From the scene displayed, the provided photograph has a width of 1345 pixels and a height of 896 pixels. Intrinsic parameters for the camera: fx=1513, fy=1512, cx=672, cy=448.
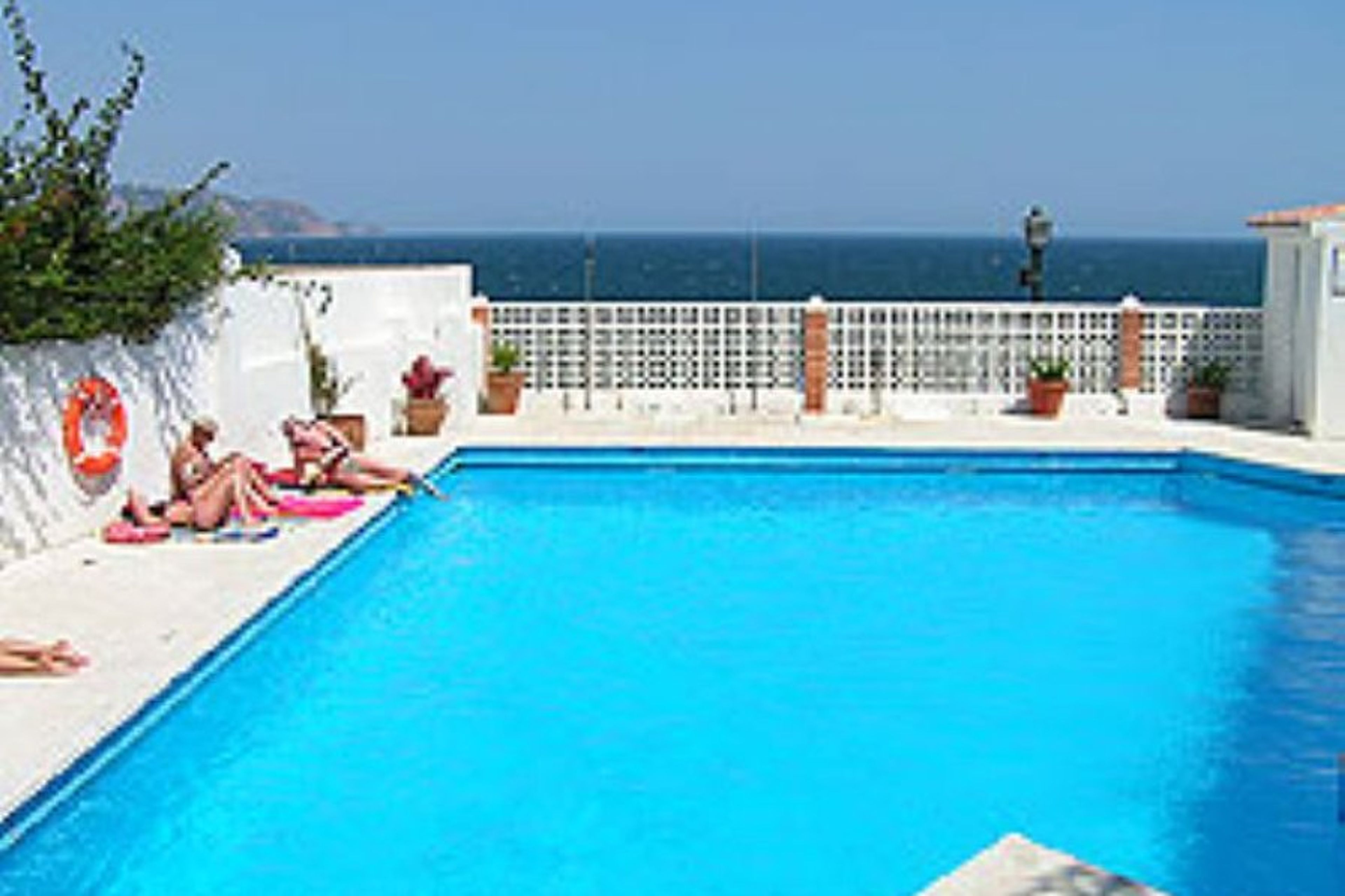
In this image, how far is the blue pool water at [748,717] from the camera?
5.22 meters

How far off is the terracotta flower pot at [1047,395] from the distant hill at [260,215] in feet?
24.6

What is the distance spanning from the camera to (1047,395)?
14.7 m

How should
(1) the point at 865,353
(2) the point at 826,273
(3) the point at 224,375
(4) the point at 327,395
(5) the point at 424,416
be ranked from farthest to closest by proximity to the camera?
(2) the point at 826,273 < (1) the point at 865,353 < (5) the point at 424,416 < (4) the point at 327,395 < (3) the point at 224,375

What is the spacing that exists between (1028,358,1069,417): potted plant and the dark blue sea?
4803 mm

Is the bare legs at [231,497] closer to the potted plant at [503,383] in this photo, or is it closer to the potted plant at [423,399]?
the potted plant at [423,399]

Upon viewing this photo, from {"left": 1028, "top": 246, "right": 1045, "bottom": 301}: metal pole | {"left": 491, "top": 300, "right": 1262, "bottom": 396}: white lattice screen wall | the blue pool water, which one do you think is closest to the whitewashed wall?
{"left": 491, "top": 300, "right": 1262, "bottom": 396}: white lattice screen wall

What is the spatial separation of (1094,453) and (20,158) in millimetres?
8613

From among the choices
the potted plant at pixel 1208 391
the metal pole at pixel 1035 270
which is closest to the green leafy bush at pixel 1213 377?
the potted plant at pixel 1208 391

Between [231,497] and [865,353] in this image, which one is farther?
[865,353]

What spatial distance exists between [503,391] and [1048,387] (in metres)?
5.39

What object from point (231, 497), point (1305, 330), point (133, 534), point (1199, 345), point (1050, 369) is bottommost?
Answer: point (133, 534)

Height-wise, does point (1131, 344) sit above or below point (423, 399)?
above

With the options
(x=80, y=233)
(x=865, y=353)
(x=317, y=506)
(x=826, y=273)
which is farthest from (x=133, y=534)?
(x=826, y=273)

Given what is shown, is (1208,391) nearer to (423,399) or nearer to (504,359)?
(504,359)
